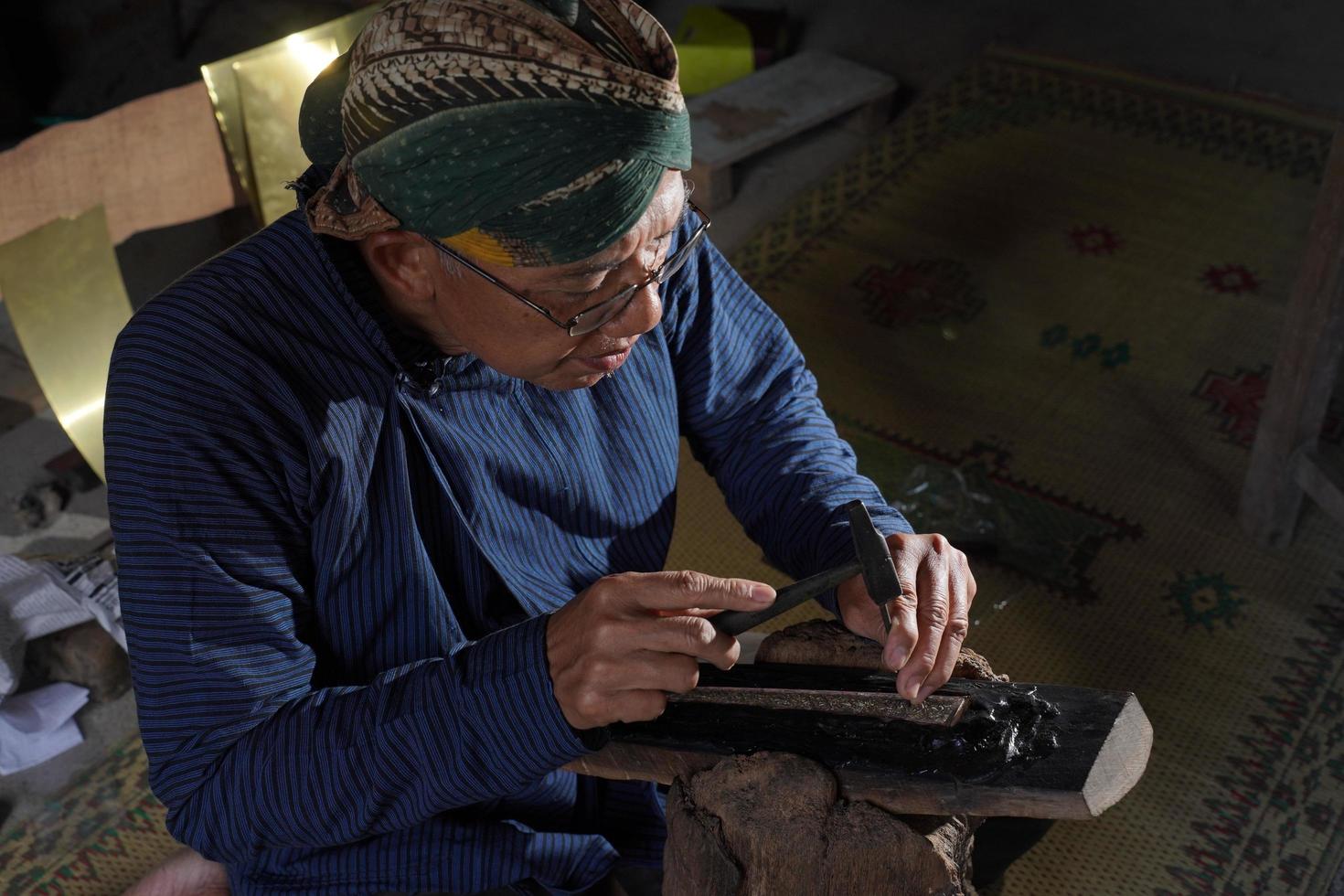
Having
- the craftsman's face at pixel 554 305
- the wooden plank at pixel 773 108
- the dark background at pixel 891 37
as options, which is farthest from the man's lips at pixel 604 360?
the dark background at pixel 891 37

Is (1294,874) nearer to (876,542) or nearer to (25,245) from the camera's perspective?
(876,542)

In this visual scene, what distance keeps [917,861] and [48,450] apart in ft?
10.0

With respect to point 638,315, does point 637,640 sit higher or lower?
lower

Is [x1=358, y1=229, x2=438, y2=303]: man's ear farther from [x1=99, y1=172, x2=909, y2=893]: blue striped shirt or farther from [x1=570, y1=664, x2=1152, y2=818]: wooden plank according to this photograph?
[x1=570, y1=664, x2=1152, y2=818]: wooden plank

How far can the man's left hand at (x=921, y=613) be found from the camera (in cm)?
138

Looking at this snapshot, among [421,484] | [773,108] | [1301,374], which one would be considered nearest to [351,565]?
[421,484]

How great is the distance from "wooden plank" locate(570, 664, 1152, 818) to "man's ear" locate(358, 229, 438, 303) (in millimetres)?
564

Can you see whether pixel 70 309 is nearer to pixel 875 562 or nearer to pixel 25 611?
pixel 25 611

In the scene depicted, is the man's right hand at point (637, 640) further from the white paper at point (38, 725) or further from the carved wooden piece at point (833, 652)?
the white paper at point (38, 725)

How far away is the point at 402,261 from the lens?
1385 mm

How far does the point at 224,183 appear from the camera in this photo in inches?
144

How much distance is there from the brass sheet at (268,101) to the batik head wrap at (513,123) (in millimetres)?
Result: 2393

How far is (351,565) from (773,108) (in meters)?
3.39

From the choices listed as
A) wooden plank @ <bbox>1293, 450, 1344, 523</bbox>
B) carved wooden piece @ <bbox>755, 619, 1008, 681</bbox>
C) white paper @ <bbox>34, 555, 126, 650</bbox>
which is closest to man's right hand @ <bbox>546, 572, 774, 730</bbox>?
carved wooden piece @ <bbox>755, 619, 1008, 681</bbox>
